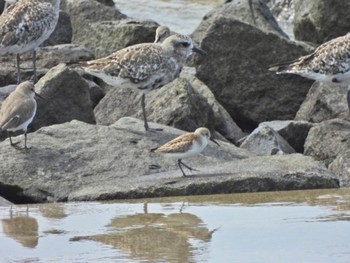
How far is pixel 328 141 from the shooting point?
1334cm

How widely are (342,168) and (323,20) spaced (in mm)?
7426

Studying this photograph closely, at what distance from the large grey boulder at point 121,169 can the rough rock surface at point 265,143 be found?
72cm

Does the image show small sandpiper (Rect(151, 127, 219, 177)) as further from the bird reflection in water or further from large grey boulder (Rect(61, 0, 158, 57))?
large grey boulder (Rect(61, 0, 158, 57))

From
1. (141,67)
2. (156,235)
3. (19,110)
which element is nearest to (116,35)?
(141,67)

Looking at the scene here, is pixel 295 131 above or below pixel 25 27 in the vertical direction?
below

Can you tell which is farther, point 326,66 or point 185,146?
point 326,66

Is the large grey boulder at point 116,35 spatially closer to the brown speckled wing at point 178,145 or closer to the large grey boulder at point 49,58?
the large grey boulder at point 49,58

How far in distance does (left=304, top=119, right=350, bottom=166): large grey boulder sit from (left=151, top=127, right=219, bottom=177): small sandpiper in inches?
76.5

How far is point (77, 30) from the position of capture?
19.8 meters

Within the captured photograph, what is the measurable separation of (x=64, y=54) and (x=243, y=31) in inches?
115

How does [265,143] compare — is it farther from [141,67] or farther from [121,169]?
[121,169]

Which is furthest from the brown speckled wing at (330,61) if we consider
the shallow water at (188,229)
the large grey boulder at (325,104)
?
the shallow water at (188,229)

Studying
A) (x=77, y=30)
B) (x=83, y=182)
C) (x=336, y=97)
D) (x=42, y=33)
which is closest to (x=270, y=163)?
(x=83, y=182)

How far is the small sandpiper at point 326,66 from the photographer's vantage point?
49.9 feet
